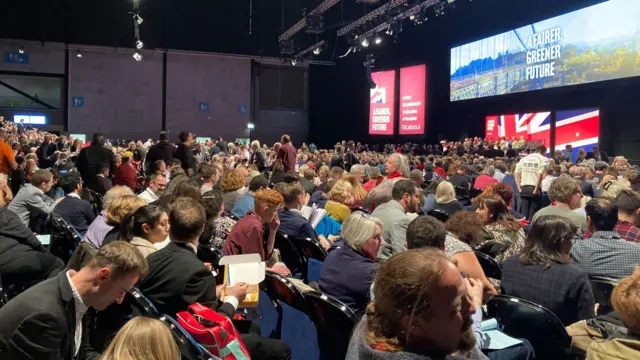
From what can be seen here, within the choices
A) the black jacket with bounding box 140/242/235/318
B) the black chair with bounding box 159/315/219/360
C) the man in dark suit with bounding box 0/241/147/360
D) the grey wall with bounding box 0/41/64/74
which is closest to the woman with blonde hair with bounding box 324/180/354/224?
→ the black jacket with bounding box 140/242/235/318

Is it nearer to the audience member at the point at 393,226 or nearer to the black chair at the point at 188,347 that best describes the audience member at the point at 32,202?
the audience member at the point at 393,226

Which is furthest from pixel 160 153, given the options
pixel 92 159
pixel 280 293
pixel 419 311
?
pixel 419 311

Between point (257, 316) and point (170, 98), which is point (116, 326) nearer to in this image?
point (257, 316)

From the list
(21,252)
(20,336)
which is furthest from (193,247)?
(21,252)

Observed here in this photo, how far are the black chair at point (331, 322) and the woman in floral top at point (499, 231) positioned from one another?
1.74 meters

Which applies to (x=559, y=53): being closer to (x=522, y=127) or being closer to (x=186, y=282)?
(x=522, y=127)

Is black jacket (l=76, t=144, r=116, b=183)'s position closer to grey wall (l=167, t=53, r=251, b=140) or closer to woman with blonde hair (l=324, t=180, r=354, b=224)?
woman with blonde hair (l=324, t=180, r=354, b=224)

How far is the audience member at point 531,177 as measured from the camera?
339 inches

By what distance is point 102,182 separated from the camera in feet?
27.7

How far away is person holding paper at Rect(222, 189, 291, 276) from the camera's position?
399 centimetres

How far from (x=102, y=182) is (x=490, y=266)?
6.34 metres

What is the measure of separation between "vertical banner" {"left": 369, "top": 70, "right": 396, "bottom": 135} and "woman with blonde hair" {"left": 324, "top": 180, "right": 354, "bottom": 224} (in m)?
16.7

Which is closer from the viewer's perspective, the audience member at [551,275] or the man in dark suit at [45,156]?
the audience member at [551,275]

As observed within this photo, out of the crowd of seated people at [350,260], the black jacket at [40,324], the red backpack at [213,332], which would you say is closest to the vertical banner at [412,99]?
the crowd of seated people at [350,260]
